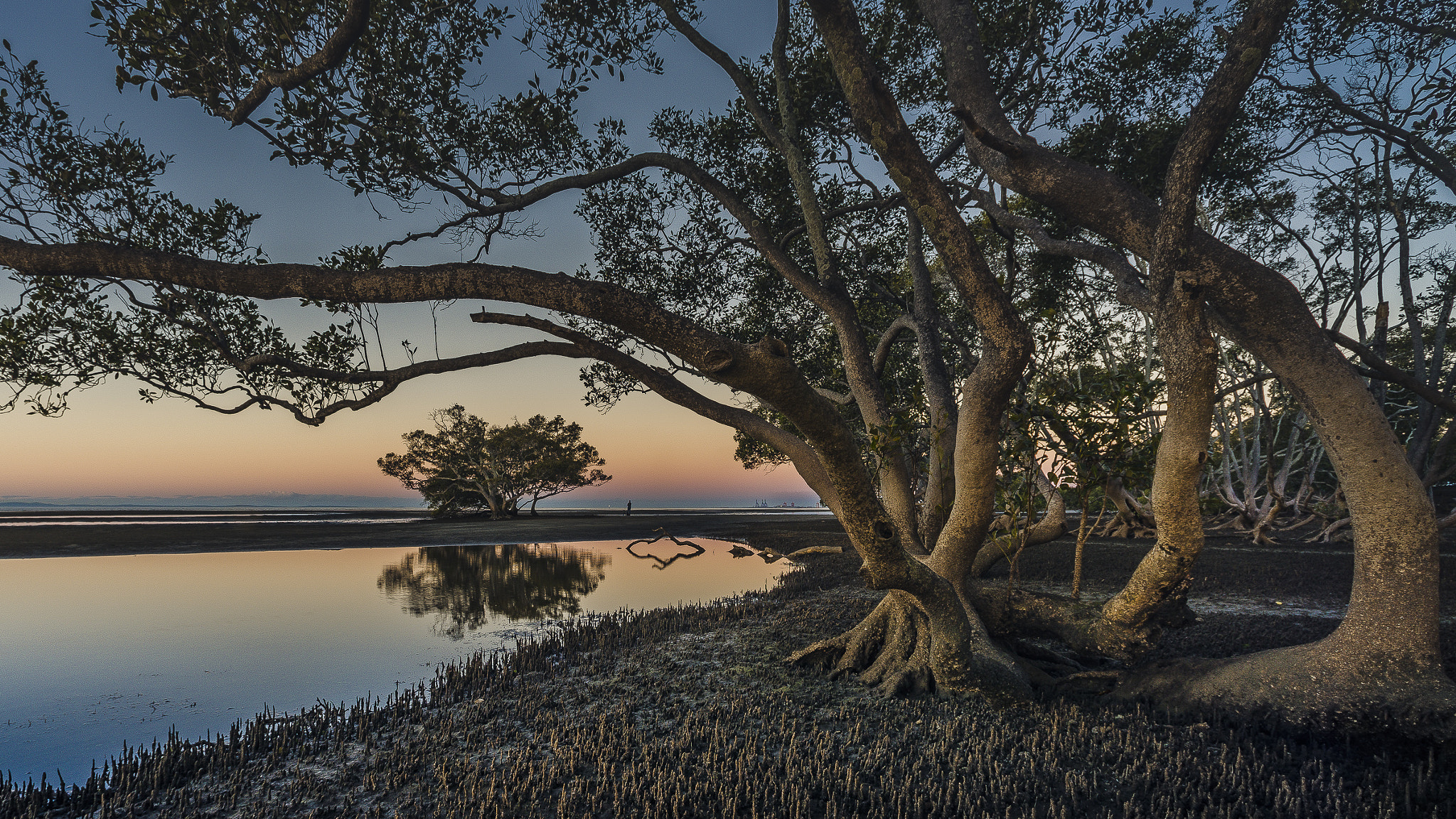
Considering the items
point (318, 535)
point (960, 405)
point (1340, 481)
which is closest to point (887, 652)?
point (960, 405)

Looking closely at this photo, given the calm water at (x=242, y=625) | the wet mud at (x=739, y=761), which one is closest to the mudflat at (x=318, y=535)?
the calm water at (x=242, y=625)

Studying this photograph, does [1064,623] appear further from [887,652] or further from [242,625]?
[242,625]

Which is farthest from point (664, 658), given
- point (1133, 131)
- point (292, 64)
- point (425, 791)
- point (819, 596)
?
point (1133, 131)

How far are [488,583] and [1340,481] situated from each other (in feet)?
55.4

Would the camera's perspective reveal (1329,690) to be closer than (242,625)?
Yes

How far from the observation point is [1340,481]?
16.4ft

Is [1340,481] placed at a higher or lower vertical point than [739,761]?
higher

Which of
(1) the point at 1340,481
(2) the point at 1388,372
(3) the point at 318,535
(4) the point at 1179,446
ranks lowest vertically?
(3) the point at 318,535

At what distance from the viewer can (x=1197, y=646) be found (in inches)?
317

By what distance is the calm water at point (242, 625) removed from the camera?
6832mm

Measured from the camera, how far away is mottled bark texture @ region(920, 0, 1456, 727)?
183 inches

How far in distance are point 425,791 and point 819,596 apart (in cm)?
991

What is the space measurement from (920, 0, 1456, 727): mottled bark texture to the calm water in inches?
371

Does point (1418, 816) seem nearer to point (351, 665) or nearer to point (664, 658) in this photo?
point (664, 658)
